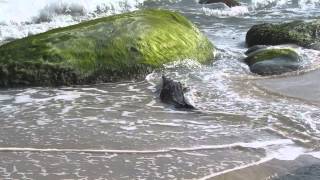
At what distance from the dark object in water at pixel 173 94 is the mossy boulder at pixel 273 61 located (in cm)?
205

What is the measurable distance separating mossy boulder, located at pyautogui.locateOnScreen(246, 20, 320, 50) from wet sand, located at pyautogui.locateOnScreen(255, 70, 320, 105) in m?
2.12

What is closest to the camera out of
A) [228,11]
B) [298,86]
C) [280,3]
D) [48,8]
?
[298,86]

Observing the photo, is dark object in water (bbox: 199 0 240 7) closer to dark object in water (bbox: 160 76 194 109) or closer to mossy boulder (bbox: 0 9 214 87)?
mossy boulder (bbox: 0 9 214 87)

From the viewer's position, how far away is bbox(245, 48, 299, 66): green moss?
8.86 meters

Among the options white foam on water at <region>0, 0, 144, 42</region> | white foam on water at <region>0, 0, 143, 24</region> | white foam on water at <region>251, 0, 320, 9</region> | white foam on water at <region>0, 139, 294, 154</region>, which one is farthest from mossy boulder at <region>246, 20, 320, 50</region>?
white foam on water at <region>251, 0, 320, 9</region>

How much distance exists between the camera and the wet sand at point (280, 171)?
4559 mm

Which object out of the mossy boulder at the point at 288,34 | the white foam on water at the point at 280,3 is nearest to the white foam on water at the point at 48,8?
the white foam on water at the point at 280,3

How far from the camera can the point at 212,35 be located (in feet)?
39.6

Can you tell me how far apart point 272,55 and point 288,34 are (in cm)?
180

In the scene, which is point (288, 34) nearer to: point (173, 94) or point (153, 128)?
point (173, 94)

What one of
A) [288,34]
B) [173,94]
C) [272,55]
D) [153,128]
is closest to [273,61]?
[272,55]

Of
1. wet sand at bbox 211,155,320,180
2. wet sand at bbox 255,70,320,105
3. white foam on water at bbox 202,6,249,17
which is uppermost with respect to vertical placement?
white foam on water at bbox 202,6,249,17

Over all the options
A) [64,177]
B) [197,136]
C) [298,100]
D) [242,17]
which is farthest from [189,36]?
[242,17]

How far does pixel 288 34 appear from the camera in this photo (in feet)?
34.7
